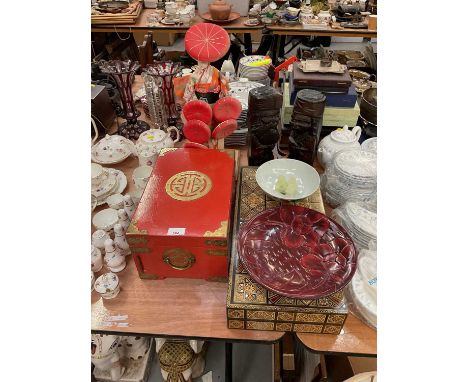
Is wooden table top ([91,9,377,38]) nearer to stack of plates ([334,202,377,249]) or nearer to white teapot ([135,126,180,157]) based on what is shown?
white teapot ([135,126,180,157])

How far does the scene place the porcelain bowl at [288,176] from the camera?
3.83ft

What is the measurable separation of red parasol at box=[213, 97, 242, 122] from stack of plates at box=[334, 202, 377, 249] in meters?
0.53

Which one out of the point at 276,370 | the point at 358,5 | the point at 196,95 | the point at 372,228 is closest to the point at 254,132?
the point at 196,95

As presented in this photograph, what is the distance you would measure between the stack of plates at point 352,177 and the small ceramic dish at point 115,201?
0.78m

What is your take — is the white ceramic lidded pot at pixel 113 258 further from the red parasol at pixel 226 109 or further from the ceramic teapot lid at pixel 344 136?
the ceramic teapot lid at pixel 344 136

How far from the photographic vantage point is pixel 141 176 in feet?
4.38

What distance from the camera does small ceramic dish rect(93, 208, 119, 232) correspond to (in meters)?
1.20

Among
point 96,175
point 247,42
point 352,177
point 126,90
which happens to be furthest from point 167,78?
point 247,42

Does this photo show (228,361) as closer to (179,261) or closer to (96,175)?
(179,261)

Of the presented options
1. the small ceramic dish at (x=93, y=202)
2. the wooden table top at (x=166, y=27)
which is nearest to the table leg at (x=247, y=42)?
the wooden table top at (x=166, y=27)

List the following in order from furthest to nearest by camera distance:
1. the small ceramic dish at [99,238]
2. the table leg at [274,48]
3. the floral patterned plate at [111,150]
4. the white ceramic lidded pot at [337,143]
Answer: the table leg at [274,48], the floral patterned plate at [111,150], the white ceramic lidded pot at [337,143], the small ceramic dish at [99,238]

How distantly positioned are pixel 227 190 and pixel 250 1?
3.36 metres

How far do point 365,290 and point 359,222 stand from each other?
0.23 meters

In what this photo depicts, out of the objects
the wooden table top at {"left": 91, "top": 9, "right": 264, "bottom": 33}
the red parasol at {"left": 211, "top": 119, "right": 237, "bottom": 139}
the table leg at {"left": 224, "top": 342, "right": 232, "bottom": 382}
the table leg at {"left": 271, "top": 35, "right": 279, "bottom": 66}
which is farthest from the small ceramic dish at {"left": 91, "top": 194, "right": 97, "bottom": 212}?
the table leg at {"left": 271, "top": 35, "right": 279, "bottom": 66}
